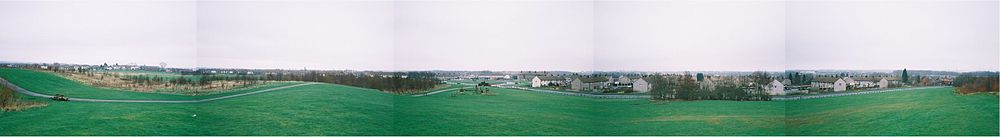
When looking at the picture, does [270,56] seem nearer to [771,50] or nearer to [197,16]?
[197,16]

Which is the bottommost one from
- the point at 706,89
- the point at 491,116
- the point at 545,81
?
the point at 491,116

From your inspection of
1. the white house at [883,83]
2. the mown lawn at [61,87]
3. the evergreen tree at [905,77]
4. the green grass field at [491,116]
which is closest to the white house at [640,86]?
the green grass field at [491,116]

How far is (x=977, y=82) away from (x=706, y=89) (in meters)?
3.18

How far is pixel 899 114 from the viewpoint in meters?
8.77

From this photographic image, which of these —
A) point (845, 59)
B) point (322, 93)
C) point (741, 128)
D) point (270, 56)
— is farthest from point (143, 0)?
point (845, 59)

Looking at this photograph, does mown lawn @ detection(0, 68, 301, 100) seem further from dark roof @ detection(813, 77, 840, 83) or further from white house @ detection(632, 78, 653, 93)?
dark roof @ detection(813, 77, 840, 83)

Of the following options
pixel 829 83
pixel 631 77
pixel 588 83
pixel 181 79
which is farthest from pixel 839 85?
pixel 181 79

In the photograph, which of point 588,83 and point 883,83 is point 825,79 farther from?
point 588,83

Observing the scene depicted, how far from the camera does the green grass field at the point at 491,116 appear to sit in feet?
28.7

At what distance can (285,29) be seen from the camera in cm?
973

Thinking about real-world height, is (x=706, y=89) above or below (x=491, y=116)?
above

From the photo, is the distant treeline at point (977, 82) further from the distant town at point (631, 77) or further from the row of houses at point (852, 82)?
Result: the row of houses at point (852, 82)

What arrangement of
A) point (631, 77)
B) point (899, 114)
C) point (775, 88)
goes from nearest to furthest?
point (899, 114) < point (775, 88) < point (631, 77)

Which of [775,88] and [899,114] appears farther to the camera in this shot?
[775,88]
